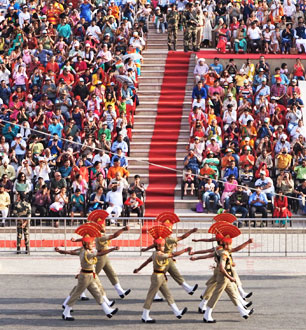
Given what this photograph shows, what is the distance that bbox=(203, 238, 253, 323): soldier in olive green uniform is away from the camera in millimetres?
18484

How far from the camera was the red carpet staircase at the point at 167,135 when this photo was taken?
29.5 metres

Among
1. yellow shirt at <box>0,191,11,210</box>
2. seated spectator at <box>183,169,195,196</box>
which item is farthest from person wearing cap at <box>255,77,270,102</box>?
yellow shirt at <box>0,191,11,210</box>

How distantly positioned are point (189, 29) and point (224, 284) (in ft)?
57.0

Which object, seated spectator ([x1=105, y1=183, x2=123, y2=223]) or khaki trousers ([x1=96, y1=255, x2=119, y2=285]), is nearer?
khaki trousers ([x1=96, y1=255, x2=119, y2=285])

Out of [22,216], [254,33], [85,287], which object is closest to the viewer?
[85,287]

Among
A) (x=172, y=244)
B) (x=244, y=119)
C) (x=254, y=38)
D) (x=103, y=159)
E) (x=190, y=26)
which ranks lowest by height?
(x=172, y=244)

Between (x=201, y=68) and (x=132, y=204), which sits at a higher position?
(x=201, y=68)

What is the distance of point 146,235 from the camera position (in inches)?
978

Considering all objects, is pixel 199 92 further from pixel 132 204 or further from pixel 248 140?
pixel 132 204

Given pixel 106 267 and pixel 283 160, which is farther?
pixel 283 160

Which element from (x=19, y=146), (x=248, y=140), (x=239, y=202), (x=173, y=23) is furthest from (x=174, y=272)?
(x=173, y=23)

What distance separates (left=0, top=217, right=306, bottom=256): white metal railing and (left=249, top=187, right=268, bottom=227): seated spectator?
4.67 ft

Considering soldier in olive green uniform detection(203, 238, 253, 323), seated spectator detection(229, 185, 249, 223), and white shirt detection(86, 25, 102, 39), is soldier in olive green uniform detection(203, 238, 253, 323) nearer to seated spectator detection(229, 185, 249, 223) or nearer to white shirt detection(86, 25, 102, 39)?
seated spectator detection(229, 185, 249, 223)

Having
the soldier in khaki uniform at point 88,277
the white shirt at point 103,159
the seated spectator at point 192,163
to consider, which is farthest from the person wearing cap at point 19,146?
the soldier in khaki uniform at point 88,277
